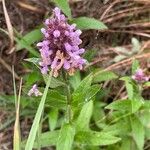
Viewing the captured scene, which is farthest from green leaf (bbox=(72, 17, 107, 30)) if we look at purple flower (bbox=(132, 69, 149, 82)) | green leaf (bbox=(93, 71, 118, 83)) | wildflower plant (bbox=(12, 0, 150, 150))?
purple flower (bbox=(132, 69, 149, 82))

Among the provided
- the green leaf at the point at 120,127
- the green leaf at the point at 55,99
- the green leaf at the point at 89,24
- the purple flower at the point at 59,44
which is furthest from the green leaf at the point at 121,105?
the purple flower at the point at 59,44

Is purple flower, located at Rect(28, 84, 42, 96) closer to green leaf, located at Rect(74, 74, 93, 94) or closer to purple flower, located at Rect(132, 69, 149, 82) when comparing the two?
green leaf, located at Rect(74, 74, 93, 94)

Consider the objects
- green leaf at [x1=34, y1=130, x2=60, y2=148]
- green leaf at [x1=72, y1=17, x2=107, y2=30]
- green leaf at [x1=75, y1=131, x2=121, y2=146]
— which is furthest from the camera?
green leaf at [x1=72, y1=17, x2=107, y2=30]

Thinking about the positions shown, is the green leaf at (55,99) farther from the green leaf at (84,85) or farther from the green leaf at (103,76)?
the green leaf at (103,76)

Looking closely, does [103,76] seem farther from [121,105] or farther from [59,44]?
[59,44]

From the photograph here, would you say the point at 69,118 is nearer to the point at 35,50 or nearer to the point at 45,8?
the point at 35,50

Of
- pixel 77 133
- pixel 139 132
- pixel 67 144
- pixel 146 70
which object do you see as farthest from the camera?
pixel 146 70

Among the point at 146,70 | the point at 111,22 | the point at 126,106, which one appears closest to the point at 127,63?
the point at 146,70
